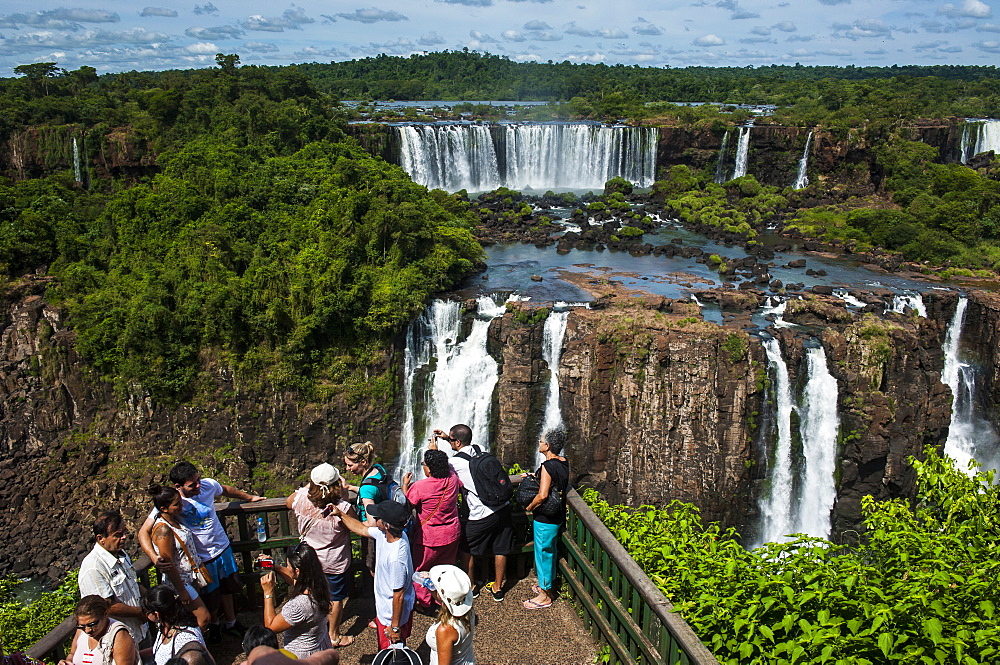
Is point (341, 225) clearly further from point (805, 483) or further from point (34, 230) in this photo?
point (805, 483)

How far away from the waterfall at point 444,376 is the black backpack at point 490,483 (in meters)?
13.9

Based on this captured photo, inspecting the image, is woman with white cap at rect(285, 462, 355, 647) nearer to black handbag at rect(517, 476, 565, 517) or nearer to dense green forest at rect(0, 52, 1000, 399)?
black handbag at rect(517, 476, 565, 517)

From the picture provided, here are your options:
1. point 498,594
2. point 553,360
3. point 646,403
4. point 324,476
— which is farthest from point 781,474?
point 324,476

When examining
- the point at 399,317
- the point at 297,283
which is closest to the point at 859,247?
the point at 399,317

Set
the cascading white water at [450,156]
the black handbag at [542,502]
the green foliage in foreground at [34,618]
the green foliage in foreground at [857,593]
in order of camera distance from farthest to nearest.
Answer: the cascading white water at [450,156], the green foliage in foreground at [34,618], the black handbag at [542,502], the green foliage in foreground at [857,593]

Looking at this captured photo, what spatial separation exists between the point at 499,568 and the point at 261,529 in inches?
84.6

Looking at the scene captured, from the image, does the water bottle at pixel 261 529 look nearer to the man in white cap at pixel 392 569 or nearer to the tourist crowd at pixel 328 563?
the tourist crowd at pixel 328 563

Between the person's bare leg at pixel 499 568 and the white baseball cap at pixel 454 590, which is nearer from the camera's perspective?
the white baseball cap at pixel 454 590

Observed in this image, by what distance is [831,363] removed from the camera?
63.4ft

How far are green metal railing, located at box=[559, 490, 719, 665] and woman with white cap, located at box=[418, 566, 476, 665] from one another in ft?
4.21

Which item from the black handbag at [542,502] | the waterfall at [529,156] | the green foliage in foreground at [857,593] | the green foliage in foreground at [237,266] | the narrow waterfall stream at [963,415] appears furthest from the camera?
the waterfall at [529,156]

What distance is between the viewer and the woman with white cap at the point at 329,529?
20.9 feet

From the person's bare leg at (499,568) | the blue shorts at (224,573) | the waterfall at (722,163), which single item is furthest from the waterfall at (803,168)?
the blue shorts at (224,573)

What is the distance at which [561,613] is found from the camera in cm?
Result: 679
